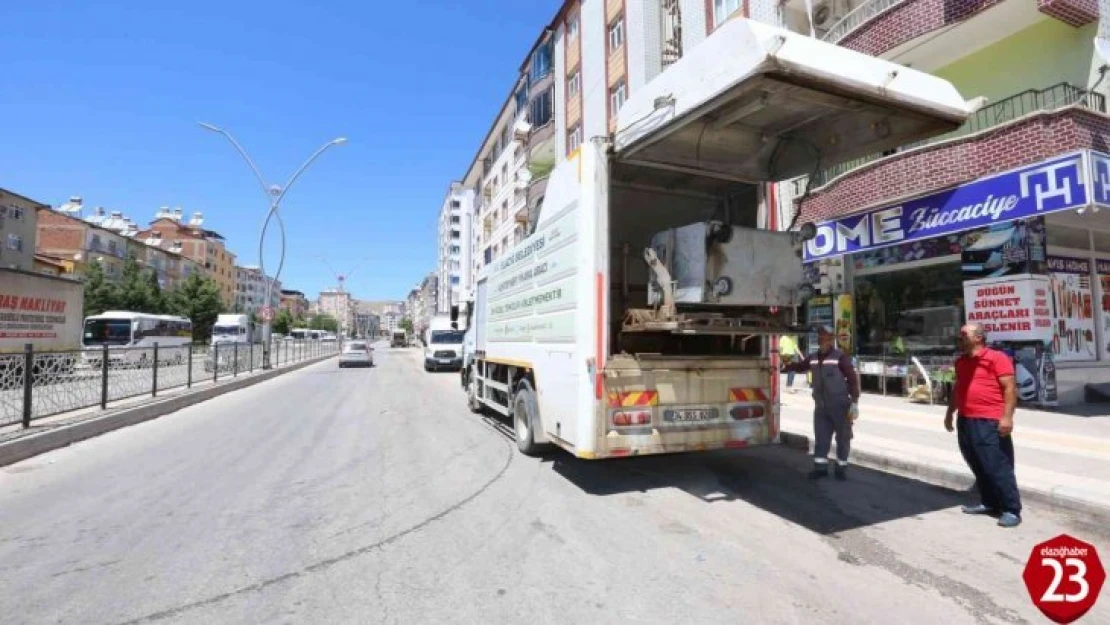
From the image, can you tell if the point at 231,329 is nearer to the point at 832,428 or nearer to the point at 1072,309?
the point at 832,428

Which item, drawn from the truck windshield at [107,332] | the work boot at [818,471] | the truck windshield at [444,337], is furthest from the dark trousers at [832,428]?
the truck windshield at [107,332]

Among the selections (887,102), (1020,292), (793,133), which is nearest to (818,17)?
(1020,292)

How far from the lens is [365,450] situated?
8203 mm

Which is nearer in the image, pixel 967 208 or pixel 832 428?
pixel 832 428

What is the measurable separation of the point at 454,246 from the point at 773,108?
97698 mm

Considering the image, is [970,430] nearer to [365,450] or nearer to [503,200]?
[365,450]

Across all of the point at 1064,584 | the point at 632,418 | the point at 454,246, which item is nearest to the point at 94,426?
the point at 632,418

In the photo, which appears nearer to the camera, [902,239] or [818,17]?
[902,239]

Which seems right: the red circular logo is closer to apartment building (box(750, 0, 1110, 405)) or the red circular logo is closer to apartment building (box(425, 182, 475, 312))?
apartment building (box(750, 0, 1110, 405))

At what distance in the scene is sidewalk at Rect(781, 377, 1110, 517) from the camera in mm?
5555

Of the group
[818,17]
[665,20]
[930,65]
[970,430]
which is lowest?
[970,430]

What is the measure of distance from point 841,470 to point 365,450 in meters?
6.11

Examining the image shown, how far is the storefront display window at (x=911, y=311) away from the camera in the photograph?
12344 mm

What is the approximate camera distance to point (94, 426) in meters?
9.34
